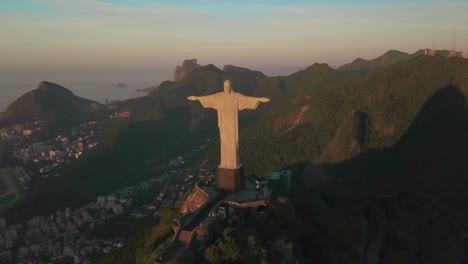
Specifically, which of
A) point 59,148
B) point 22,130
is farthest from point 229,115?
point 22,130

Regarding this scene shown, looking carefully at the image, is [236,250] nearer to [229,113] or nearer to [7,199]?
[229,113]

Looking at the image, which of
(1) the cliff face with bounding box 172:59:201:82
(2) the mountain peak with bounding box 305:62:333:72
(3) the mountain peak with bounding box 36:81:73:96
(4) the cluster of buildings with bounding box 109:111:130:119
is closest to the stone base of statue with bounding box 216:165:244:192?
(2) the mountain peak with bounding box 305:62:333:72

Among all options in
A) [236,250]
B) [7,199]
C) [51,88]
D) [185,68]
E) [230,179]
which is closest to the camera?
[236,250]

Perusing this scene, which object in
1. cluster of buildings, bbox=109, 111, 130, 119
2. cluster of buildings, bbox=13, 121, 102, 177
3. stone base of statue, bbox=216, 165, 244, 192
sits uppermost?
stone base of statue, bbox=216, 165, 244, 192

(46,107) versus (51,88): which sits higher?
(51,88)

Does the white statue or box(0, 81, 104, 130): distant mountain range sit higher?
the white statue

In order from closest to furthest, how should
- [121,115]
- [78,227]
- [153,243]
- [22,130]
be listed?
1. [153,243]
2. [78,227]
3. [22,130]
4. [121,115]

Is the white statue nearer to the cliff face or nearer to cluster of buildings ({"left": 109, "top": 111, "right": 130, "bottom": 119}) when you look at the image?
cluster of buildings ({"left": 109, "top": 111, "right": 130, "bottom": 119})

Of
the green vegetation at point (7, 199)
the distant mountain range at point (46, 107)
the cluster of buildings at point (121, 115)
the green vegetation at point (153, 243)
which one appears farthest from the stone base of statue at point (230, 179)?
the distant mountain range at point (46, 107)
